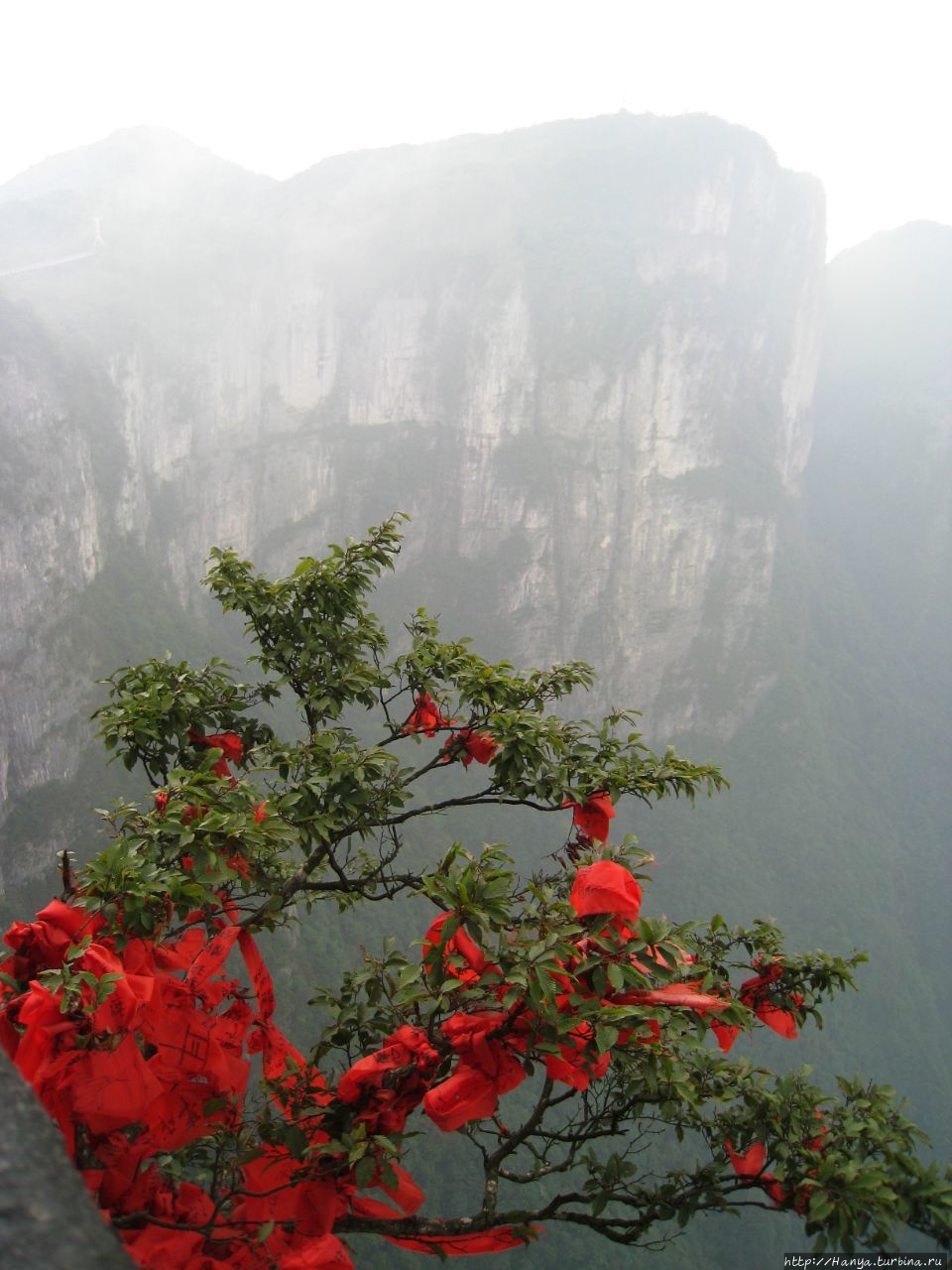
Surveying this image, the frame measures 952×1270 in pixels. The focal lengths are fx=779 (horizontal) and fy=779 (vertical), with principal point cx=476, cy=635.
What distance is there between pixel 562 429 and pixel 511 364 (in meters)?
4.79

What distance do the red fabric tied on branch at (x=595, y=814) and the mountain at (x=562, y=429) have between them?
33.6 metres

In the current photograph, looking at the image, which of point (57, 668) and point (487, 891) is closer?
point (487, 891)

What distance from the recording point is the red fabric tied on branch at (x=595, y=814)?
3707mm

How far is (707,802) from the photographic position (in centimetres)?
4350

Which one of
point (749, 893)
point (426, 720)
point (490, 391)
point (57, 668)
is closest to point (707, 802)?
point (749, 893)

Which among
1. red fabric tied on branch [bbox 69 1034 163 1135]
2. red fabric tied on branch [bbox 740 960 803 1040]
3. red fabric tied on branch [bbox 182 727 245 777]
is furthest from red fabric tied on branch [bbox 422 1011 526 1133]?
red fabric tied on branch [bbox 182 727 245 777]

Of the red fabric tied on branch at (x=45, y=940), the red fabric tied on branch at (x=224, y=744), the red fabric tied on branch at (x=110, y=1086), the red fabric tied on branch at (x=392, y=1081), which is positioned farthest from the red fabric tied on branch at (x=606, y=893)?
the red fabric tied on branch at (x=224, y=744)

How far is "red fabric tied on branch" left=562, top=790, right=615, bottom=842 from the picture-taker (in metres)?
3.71

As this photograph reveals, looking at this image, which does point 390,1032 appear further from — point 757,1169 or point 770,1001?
point 770,1001

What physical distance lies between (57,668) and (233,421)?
18907mm

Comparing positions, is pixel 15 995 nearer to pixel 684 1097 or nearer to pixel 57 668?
pixel 684 1097

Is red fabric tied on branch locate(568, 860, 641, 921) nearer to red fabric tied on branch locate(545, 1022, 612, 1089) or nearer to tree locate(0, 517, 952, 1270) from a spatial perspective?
tree locate(0, 517, 952, 1270)

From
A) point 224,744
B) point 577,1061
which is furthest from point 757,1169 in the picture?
point 224,744

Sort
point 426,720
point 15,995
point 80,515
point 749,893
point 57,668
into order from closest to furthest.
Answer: point 15,995 → point 426,720 → point 57,668 → point 80,515 → point 749,893
